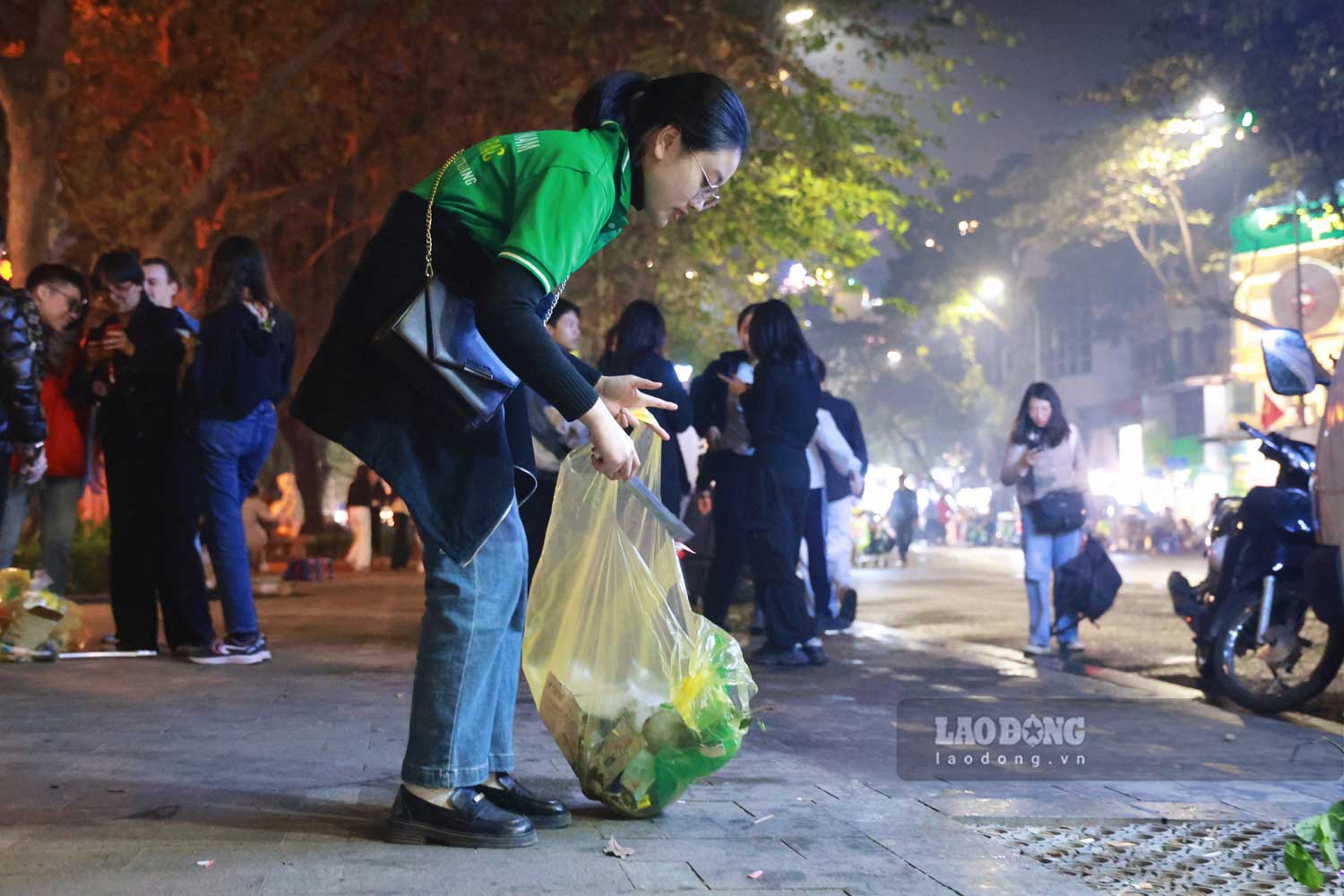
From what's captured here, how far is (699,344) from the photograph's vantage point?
25.4 m

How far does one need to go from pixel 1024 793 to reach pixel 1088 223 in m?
36.4

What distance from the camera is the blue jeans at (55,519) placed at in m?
7.71

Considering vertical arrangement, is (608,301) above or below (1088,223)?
below

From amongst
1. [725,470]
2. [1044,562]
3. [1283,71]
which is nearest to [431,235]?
[725,470]

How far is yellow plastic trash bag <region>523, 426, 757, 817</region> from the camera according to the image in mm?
3664

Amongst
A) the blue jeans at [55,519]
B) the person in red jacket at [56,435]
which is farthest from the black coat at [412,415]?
the blue jeans at [55,519]

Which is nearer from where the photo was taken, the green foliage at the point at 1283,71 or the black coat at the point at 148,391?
the black coat at the point at 148,391

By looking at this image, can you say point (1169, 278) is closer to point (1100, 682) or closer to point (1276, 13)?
point (1276, 13)

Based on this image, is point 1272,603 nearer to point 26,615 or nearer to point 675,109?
point 675,109

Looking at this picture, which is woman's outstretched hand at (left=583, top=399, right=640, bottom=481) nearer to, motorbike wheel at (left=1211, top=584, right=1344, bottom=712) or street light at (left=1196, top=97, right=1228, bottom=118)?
motorbike wheel at (left=1211, top=584, right=1344, bottom=712)

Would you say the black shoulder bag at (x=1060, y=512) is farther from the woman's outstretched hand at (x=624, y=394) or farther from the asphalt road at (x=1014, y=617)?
the woman's outstretched hand at (x=624, y=394)

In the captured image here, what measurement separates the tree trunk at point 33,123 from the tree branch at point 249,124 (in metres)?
1.53

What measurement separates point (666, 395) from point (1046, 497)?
10.3 ft

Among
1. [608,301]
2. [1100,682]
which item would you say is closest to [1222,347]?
[608,301]
